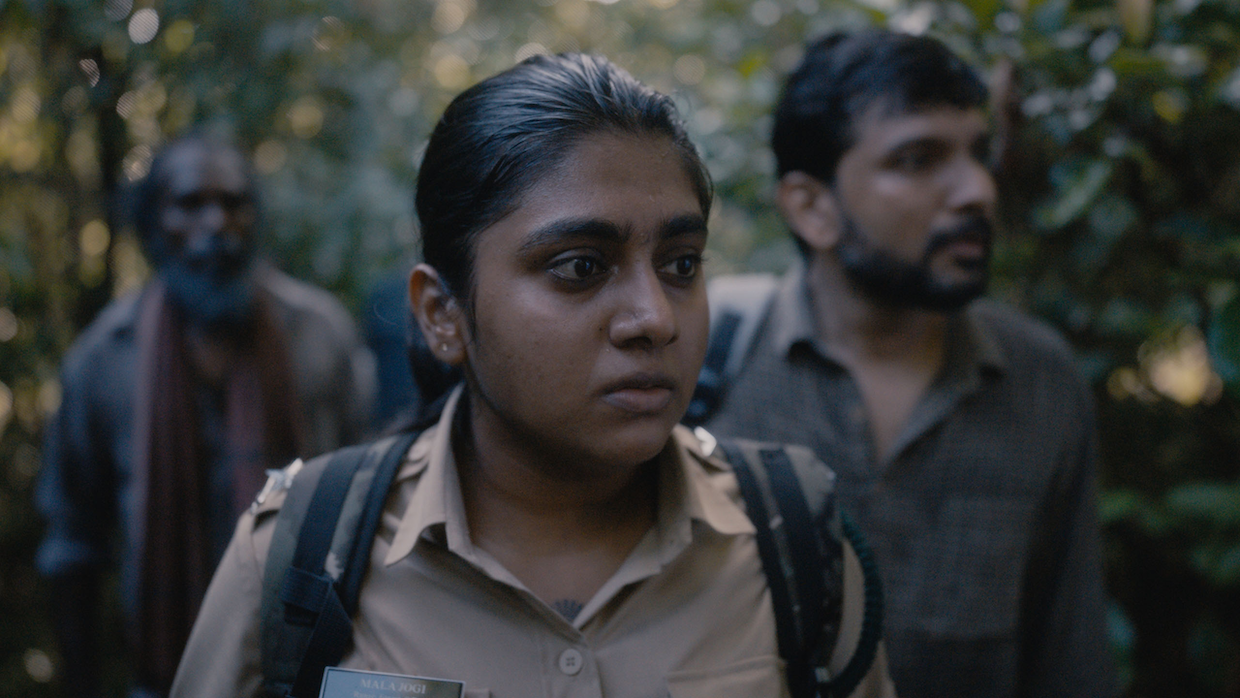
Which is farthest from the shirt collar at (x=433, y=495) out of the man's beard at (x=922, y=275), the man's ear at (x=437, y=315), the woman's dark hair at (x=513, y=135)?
the man's beard at (x=922, y=275)

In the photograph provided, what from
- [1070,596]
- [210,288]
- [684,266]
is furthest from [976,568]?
[210,288]

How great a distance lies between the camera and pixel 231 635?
4.81 feet

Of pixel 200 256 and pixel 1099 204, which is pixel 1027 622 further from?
pixel 200 256

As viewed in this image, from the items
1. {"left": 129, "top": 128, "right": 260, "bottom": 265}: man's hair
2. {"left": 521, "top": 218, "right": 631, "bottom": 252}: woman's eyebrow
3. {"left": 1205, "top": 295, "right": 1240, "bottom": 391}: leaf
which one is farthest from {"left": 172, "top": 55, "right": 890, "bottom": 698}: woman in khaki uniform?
{"left": 129, "top": 128, "right": 260, "bottom": 265}: man's hair

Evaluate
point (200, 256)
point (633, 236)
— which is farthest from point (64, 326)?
point (633, 236)

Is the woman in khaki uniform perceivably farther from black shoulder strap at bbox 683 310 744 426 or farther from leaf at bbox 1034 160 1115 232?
leaf at bbox 1034 160 1115 232

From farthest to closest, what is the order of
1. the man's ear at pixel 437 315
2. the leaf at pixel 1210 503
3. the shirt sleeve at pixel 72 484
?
the shirt sleeve at pixel 72 484, the leaf at pixel 1210 503, the man's ear at pixel 437 315

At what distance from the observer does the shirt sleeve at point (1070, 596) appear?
7.02ft

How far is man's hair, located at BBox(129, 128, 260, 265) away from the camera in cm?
306

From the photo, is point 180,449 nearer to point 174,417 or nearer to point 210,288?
point 174,417

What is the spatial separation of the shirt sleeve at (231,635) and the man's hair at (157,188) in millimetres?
1883

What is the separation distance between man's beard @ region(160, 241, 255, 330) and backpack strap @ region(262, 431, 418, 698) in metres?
1.64

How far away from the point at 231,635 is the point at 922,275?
1.65 meters

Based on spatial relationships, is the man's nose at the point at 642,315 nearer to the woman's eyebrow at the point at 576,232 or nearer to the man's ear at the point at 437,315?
the woman's eyebrow at the point at 576,232
